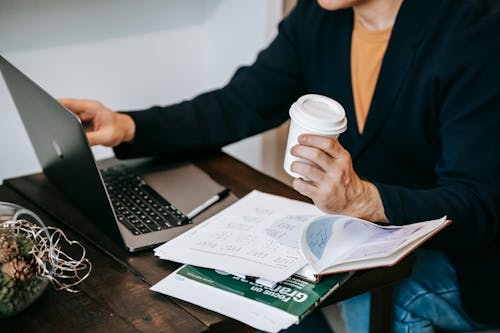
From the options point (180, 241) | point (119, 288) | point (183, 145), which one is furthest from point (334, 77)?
point (119, 288)

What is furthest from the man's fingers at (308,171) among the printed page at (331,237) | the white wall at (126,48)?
the white wall at (126,48)

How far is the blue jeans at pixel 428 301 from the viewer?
4.20 feet

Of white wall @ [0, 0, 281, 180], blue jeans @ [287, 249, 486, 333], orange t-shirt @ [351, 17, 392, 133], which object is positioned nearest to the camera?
blue jeans @ [287, 249, 486, 333]

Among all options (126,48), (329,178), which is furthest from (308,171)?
(126,48)

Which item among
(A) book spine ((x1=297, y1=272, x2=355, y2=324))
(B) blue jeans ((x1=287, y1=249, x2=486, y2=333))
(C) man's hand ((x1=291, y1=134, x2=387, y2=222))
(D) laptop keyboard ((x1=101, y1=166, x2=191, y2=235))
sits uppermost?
(C) man's hand ((x1=291, y1=134, x2=387, y2=222))

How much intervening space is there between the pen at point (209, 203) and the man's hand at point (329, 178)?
0.26 meters

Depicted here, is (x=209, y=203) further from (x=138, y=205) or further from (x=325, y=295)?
(x=325, y=295)

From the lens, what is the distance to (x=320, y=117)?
95cm

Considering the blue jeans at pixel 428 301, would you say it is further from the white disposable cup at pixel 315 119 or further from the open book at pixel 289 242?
the white disposable cup at pixel 315 119

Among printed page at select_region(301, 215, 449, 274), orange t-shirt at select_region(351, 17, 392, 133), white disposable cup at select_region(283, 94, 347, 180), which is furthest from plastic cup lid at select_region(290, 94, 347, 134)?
orange t-shirt at select_region(351, 17, 392, 133)

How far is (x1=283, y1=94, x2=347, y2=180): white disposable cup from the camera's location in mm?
942

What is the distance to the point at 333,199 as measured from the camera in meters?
1.01

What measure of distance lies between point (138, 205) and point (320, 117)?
0.44m

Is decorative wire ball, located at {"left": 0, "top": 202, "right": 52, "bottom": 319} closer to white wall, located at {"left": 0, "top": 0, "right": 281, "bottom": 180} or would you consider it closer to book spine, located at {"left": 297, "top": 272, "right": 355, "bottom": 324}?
book spine, located at {"left": 297, "top": 272, "right": 355, "bottom": 324}
